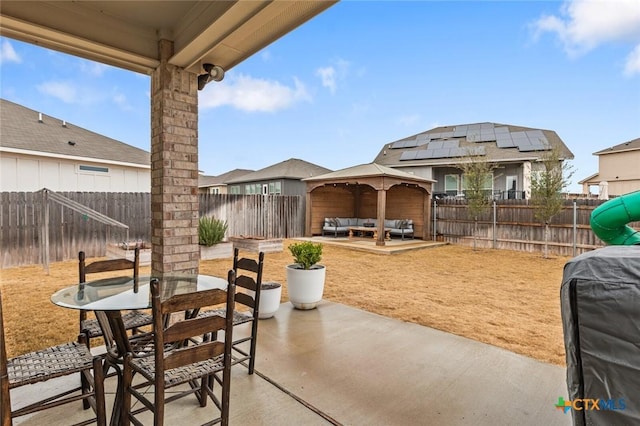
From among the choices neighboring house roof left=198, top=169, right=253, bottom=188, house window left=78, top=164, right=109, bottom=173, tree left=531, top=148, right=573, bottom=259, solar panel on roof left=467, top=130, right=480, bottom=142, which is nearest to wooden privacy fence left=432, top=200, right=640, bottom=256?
tree left=531, top=148, right=573, bottom=259

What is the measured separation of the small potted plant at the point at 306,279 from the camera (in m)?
3.99

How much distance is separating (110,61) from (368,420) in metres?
3.70

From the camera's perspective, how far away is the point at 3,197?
6887 millimetres

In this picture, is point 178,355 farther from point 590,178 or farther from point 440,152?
point 590,178

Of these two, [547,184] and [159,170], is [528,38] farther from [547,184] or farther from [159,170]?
[159,170]

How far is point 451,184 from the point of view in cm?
1498

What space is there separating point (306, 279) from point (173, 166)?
197cm

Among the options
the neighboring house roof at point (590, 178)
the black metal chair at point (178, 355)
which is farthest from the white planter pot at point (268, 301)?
the neighboring house roof at point (590, 178)

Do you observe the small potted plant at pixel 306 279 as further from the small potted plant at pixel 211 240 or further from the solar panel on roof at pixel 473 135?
the solar panel on roof at pixel 473 135

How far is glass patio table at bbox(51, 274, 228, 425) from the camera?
185 centimetres

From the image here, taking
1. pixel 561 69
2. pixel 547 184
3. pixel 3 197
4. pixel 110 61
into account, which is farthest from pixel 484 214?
pixel 3 197

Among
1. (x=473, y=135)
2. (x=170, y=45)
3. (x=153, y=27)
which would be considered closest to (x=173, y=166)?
(x=170, y=45)

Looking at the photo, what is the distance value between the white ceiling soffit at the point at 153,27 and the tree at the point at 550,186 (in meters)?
9.16

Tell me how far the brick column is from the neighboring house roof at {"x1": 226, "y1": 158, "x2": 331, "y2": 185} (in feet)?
46.9
